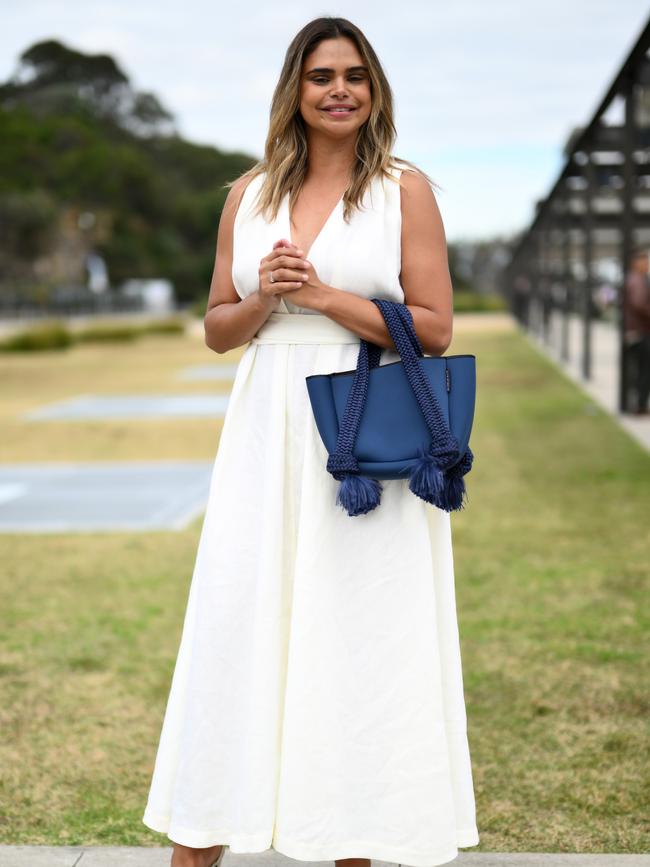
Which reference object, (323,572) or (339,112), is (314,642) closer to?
(323,572)

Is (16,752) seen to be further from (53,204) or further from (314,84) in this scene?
(53,204)

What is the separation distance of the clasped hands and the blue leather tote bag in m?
0.15

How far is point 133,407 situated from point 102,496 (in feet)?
23.2

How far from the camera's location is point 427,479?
244 centimetres

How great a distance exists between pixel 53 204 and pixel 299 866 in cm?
9752

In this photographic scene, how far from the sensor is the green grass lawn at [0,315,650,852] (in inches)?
136

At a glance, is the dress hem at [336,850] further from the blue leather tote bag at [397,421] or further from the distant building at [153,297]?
the distant building at [153,297]

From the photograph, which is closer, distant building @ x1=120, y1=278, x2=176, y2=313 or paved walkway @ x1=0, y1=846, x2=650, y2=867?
paved walkway @ x1=0, y1=846, x2=650, y2=867

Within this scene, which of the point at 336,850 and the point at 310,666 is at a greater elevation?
the point at 310,666

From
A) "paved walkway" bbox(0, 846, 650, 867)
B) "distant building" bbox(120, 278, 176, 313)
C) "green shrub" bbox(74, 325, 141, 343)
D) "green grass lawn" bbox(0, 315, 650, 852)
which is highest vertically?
"paved walkway" bbox(0, 846, 650, 867)

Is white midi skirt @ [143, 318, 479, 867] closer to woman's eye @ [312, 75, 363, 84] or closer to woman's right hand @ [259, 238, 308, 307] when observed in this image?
woman's right hand @ [259, 238, 308, 307]

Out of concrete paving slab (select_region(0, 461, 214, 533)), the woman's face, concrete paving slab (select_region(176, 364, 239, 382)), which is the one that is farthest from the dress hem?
concrete paving slab (select_region(176, 364, 239, 382))

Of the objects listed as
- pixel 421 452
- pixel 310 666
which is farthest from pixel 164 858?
pixel 421 452

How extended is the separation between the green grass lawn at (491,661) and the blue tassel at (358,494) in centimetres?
118
